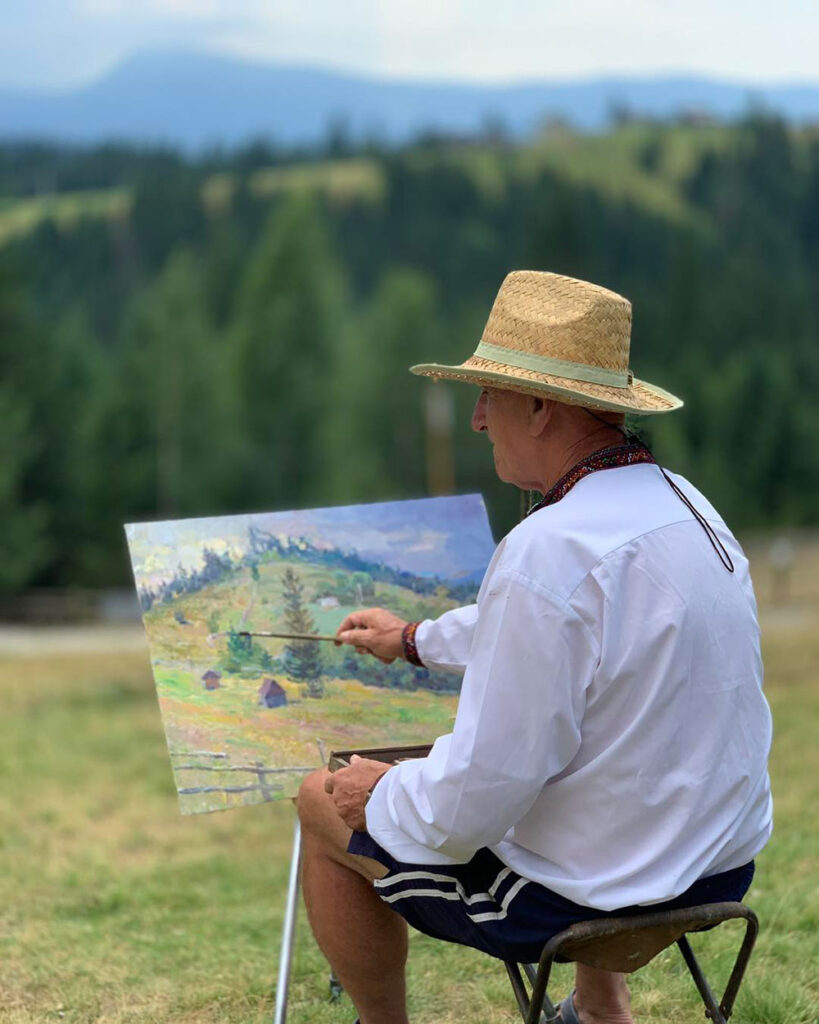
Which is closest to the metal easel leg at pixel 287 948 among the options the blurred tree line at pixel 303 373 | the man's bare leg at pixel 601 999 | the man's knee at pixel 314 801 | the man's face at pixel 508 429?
the man's knee at pixel 314 801

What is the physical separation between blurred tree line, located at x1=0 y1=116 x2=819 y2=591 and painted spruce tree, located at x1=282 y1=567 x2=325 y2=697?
109ft

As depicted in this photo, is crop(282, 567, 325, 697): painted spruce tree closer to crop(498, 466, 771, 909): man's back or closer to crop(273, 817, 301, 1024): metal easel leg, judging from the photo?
crop(273, 817, 301, 1024): metal easel leg

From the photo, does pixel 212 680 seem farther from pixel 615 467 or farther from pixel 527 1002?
pixel 615 467

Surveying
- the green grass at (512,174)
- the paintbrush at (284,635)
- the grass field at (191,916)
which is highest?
the paintbrush at (284,635)

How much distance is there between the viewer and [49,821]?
23.5 ft

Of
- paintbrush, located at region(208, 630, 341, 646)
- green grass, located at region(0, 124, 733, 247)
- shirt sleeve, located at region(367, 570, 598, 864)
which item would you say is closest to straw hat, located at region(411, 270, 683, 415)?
shirt sleeve, located at region(367, 570, 598, 864)

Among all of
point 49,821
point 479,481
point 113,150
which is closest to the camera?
point 49,821

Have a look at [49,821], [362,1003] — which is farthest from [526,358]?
[49,821]

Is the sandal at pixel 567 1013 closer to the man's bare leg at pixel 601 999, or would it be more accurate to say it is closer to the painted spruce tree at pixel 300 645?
the man's bare leg at pixel 601 999

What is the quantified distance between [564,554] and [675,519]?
0.26 metres

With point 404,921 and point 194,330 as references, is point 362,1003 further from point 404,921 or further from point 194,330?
point 194,330

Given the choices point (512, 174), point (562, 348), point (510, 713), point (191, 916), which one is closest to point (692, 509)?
point (562, 348)

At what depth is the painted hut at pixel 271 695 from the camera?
11.3 ft

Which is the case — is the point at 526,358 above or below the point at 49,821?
above
